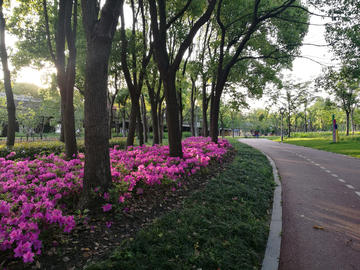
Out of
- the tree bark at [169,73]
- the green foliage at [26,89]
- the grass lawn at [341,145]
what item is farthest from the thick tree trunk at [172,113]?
the green foliage at [26,89]

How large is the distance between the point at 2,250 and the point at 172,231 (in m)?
2.06

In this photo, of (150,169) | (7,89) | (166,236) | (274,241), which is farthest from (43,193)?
(7,89)

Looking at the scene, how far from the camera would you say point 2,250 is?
2.41 meters

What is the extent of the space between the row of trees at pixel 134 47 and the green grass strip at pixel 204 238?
1321 mm

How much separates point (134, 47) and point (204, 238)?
30.7 feet

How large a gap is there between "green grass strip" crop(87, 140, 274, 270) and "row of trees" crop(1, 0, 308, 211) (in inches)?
52.0

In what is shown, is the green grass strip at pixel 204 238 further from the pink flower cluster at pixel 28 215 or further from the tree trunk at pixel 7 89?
the tree trunk at pixel 7 89

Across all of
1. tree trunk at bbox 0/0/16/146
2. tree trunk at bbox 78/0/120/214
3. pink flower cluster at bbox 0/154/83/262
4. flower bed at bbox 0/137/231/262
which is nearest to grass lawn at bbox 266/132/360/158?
flower bed at bbox 0/137/231/262

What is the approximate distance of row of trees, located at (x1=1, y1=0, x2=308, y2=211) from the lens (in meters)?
3.82

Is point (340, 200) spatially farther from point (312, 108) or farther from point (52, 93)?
point (312, 108)

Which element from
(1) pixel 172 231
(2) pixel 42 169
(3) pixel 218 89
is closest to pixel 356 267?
(1) pixel 172 231

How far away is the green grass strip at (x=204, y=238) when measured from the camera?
2.64 metres

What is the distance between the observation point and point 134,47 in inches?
404

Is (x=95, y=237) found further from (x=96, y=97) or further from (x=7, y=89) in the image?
(x=7, y=89)
